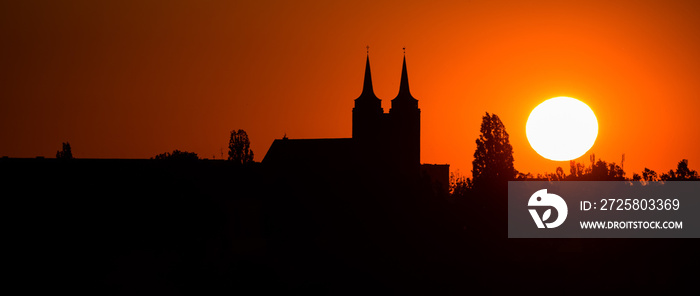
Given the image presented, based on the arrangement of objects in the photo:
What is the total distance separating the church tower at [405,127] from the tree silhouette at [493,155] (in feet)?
112

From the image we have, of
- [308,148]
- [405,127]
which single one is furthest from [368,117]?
[308,148]

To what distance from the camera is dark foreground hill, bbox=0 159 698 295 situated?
4312 centimetres

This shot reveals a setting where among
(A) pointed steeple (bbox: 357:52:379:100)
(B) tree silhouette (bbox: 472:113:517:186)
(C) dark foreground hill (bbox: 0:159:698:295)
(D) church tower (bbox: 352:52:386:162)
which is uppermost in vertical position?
(A) pointed steeple (bbox: 357:52:379:100)

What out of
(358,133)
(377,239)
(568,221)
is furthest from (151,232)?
(358,133)

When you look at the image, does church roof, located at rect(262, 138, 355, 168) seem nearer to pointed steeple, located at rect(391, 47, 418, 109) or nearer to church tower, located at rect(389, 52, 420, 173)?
church tower, located at rect(389, 52, 420, 173)

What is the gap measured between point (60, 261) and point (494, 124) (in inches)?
1766

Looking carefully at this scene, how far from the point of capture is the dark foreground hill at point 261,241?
4312 centimetres

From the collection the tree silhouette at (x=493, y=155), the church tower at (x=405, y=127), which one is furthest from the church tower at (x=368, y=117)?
the tree silhouette at (x=493, y=155)

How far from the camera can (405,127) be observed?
116375 mm

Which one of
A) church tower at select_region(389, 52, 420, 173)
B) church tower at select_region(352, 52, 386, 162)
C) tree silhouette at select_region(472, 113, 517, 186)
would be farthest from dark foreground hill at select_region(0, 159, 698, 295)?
church tower at select_region(352, 52, 386, 162)

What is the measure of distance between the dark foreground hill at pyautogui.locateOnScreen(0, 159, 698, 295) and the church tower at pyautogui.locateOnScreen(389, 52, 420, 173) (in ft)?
165

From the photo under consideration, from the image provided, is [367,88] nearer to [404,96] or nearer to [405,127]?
[404,96]

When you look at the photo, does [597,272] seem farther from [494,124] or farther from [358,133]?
[358,133]

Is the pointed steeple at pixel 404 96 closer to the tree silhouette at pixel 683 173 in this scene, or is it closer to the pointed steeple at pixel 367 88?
the pointed steeple at pixel 367 88
